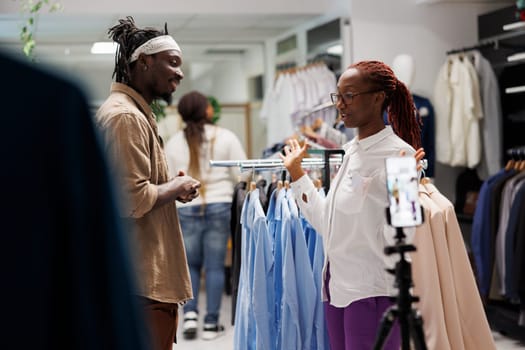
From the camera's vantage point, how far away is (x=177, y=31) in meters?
7.24

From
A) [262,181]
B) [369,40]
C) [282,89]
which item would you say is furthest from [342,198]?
[282,89]

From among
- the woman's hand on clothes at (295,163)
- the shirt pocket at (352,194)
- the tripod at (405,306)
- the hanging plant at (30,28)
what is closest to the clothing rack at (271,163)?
the woman's hand on clothes at (295,163)

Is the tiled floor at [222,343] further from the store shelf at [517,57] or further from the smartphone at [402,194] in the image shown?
the smartphone at [402,194]

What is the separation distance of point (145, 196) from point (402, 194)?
2.72ft

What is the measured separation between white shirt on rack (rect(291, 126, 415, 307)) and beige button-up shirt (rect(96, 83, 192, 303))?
0.47m

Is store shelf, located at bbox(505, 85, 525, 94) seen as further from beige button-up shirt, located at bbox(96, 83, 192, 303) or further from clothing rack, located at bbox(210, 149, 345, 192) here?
beige button-up shirt, located at bbox(96, 83, 192, 303)

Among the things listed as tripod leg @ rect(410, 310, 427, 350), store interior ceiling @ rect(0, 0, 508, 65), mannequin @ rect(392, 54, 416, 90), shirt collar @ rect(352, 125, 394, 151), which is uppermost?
store interior ceiling @ rect(0, 0, 508, 65)

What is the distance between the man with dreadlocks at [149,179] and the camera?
2422 mm

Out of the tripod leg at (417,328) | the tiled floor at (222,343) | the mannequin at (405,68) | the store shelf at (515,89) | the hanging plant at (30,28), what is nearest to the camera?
the tripod leg at (417,328)

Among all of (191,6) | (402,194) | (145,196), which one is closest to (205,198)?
(191,6)

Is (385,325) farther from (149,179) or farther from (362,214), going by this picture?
(149,179)

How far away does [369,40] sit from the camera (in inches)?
244

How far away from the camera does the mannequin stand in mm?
5777

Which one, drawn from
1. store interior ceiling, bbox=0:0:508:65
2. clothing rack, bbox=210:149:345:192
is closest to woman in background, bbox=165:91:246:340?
store interior ceiling, bbox=0:0:508:65
